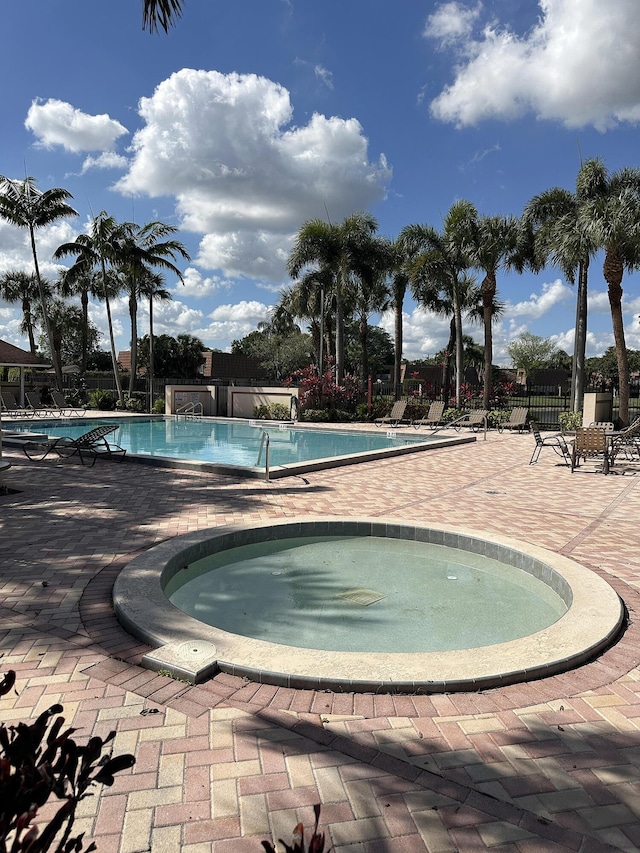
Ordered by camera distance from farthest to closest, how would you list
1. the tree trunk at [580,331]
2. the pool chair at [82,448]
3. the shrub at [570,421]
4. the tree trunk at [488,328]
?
the tree trunk at [488,328] < the tree trunk at [580,331] < the shrub at [570,421] < the pool chair at [82,448]

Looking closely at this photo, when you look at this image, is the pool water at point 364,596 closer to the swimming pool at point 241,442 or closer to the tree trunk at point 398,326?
the swimming pool at point 241,442

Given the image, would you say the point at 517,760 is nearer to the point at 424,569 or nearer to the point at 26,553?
the point at 424,569

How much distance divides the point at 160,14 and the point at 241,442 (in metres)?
13.5

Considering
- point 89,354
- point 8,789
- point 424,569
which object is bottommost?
point 424,569

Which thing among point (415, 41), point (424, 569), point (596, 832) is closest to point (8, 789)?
point (596, 832)

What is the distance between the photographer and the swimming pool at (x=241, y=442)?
12.0 m

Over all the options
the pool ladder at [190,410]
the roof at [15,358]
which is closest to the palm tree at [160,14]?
the pool ladder at [190,410]

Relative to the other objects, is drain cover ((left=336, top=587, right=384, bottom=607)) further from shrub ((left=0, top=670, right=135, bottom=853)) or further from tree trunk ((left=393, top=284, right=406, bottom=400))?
tree trunk ((left=393, top=284, right=406, bottom=400))

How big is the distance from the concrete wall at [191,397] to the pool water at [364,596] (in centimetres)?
2275

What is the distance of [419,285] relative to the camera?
28625mm

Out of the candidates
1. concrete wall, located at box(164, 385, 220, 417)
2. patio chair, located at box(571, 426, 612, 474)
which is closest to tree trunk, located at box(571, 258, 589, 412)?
patio chair, located at box(571, 426, 612, 474)

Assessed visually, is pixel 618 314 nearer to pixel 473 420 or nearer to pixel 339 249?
pixel 473 420

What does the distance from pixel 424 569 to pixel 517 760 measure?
3.41m

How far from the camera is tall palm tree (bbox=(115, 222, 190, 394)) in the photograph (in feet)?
97.1
